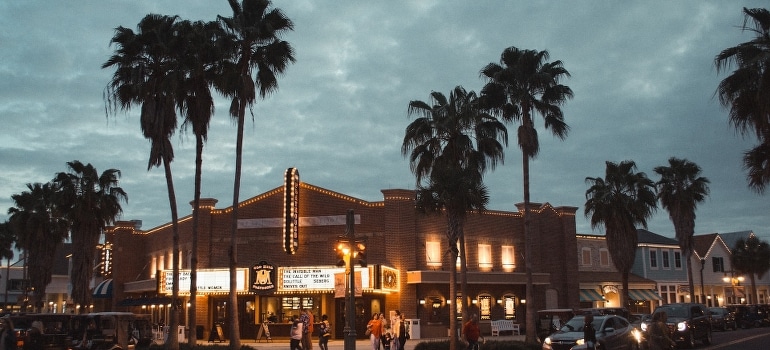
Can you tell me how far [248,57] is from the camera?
94.7 ft

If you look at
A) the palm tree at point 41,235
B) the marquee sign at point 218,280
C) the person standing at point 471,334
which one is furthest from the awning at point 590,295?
the palm tree at point 41,235

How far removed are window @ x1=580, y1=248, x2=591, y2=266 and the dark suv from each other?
63.6 feet

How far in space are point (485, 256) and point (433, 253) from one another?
439cm

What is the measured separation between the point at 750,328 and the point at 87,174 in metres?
46.3

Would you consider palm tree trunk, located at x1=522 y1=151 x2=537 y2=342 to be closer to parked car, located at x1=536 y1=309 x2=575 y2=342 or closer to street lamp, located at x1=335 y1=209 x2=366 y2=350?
parked car, located at x1=536 y1=309 x2=575 y2=342

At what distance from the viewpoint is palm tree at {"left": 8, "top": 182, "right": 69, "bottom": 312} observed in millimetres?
52750

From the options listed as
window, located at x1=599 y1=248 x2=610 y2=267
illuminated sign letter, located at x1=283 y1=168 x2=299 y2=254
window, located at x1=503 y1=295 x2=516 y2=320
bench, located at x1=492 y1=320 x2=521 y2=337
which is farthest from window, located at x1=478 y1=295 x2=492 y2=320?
window, located at x1=599 y1=248 x2=610 y2=267

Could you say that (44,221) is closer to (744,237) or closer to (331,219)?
(331,219)

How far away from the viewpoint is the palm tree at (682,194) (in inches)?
2026

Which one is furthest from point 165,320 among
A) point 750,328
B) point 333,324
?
point 750,328

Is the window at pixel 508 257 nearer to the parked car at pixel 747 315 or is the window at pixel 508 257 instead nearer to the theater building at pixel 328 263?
the theater building at pixel 328 263

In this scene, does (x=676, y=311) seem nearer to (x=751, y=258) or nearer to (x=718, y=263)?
(x=718, y=263)

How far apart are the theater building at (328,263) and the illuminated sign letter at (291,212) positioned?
0.06 metres

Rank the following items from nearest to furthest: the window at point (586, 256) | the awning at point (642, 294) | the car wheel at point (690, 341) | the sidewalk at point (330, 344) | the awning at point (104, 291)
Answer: the car wheel at point (690, 341) → the sidewalk at point (330, 344) → the awning at point (104, 291) → the window at point (586, 256) → the awning at point (642, 294)
